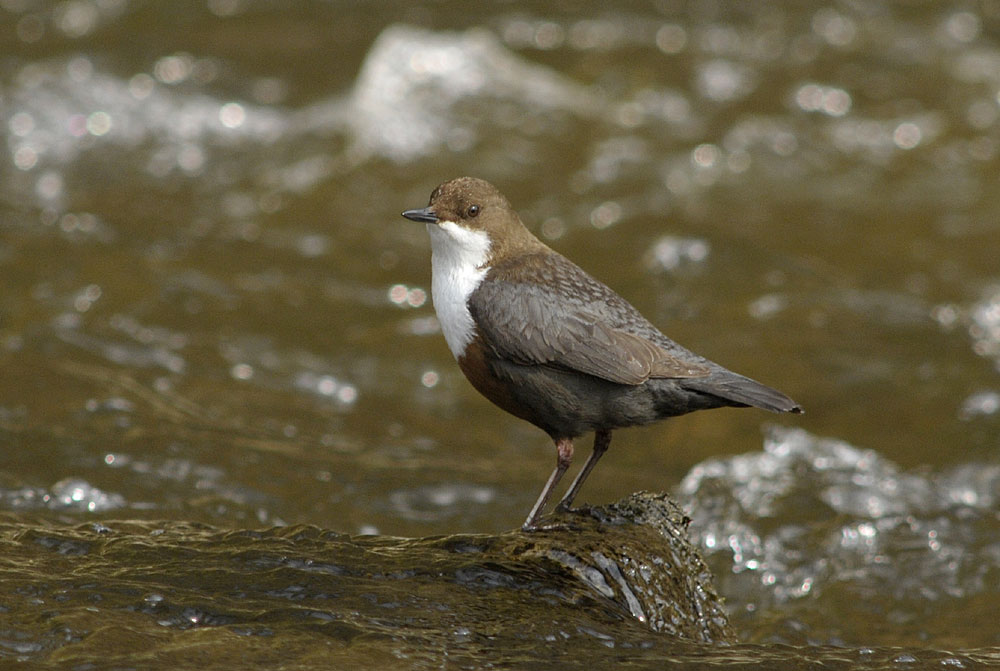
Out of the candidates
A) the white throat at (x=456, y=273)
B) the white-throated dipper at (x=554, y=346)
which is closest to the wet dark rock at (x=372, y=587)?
the white-throated dipper at (x=554, y=346)

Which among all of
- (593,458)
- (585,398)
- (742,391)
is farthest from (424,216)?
(742,391)

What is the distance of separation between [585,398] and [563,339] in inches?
7.9

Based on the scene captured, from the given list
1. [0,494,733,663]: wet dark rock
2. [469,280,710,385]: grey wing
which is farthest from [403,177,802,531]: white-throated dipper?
[0,494,733,663]: wet dark rock

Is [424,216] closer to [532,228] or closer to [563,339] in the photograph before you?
[563,339]

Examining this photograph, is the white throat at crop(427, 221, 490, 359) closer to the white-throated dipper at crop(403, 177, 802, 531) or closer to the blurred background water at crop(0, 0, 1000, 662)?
the white-throated dipper at crop(403, 177, 802, 531)

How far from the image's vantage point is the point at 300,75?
36.0 ft

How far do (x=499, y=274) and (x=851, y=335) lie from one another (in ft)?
12.5

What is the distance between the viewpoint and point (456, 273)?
4.05 meters

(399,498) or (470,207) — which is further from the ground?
(470,207)

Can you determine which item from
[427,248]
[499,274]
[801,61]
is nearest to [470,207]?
[499,274]

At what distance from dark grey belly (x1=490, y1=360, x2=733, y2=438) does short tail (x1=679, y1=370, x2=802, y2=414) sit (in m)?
0.11

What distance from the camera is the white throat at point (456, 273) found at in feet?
12.9

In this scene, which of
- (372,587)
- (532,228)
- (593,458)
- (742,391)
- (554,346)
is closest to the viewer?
(372,587)

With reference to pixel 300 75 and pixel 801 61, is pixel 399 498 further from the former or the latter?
pixel 801 61
